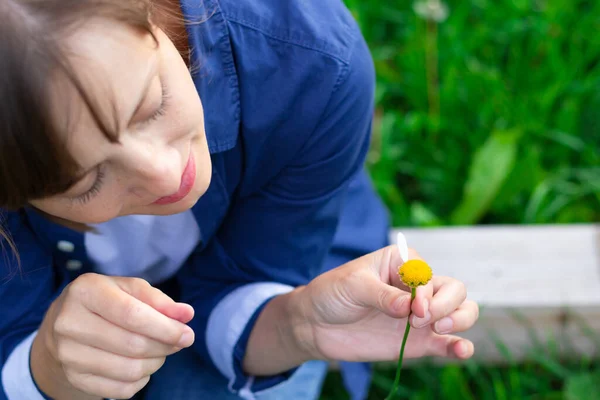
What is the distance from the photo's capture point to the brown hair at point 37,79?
56cm

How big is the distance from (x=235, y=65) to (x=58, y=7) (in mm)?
322

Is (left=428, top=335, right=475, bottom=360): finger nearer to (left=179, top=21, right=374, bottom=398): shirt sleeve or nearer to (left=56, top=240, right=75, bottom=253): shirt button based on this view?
(left=179, top=21, right=374, bottom=398): shirt sleeve

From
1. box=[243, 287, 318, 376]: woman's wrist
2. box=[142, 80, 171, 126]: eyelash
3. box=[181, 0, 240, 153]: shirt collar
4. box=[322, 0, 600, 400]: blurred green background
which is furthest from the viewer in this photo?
box=[322, 0, 600, 400]: blurred green background

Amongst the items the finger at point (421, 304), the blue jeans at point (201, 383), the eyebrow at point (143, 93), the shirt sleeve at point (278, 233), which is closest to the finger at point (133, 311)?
the eyebrow at point (143, 93)

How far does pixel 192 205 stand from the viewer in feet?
2.63

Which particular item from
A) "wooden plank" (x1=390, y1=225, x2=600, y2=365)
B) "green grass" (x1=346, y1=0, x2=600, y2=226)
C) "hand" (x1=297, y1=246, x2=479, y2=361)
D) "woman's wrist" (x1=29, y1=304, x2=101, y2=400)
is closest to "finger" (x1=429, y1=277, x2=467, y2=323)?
"hand" (x1=297, y1=246, x2=479, y2=361)

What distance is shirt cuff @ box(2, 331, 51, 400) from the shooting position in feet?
2.99

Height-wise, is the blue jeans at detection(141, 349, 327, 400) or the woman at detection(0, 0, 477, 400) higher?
the woman at detection(0, 0, 477, 400)

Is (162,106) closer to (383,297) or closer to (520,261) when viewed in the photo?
(383,297)

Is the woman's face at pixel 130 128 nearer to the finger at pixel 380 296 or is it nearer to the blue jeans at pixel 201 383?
the finger at pixel 380 296

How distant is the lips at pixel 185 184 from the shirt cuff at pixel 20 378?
338 millimetres

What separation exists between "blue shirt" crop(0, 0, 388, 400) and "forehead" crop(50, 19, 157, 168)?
0.57 ft

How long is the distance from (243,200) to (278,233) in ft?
0.23

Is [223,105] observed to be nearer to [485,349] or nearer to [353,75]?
[353,75]
